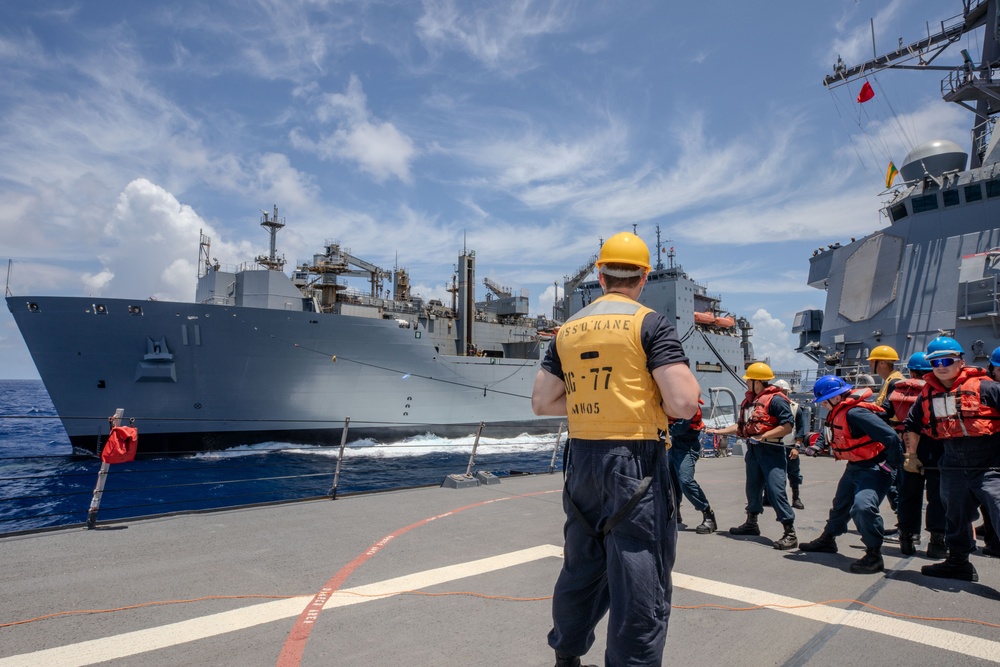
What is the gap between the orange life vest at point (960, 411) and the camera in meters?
3.83

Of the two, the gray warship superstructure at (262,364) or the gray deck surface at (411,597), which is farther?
the gray warship superstructure at (262,364)

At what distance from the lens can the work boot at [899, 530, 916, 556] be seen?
461 centimetres

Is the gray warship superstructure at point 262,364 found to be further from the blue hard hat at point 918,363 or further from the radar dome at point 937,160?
the radar dome at point 937,160

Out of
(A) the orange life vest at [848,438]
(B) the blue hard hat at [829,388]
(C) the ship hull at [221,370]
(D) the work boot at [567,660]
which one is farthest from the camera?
(C) the ship hull at [221,370]

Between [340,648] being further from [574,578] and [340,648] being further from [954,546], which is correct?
[954,546]

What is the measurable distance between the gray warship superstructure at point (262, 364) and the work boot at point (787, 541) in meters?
10.9

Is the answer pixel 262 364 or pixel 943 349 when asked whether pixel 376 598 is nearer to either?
pixel 943 349

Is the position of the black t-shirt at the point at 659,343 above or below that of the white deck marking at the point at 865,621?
above

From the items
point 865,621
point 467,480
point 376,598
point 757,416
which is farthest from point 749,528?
point 467,480

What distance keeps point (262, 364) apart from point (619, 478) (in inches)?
847

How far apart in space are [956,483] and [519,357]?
98.8ft

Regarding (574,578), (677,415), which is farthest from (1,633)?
(677,415)

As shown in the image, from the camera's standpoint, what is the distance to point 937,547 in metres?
4.48

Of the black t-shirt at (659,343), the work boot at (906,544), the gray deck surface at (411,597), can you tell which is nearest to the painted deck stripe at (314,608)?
the gray deck surface at (411,597)
